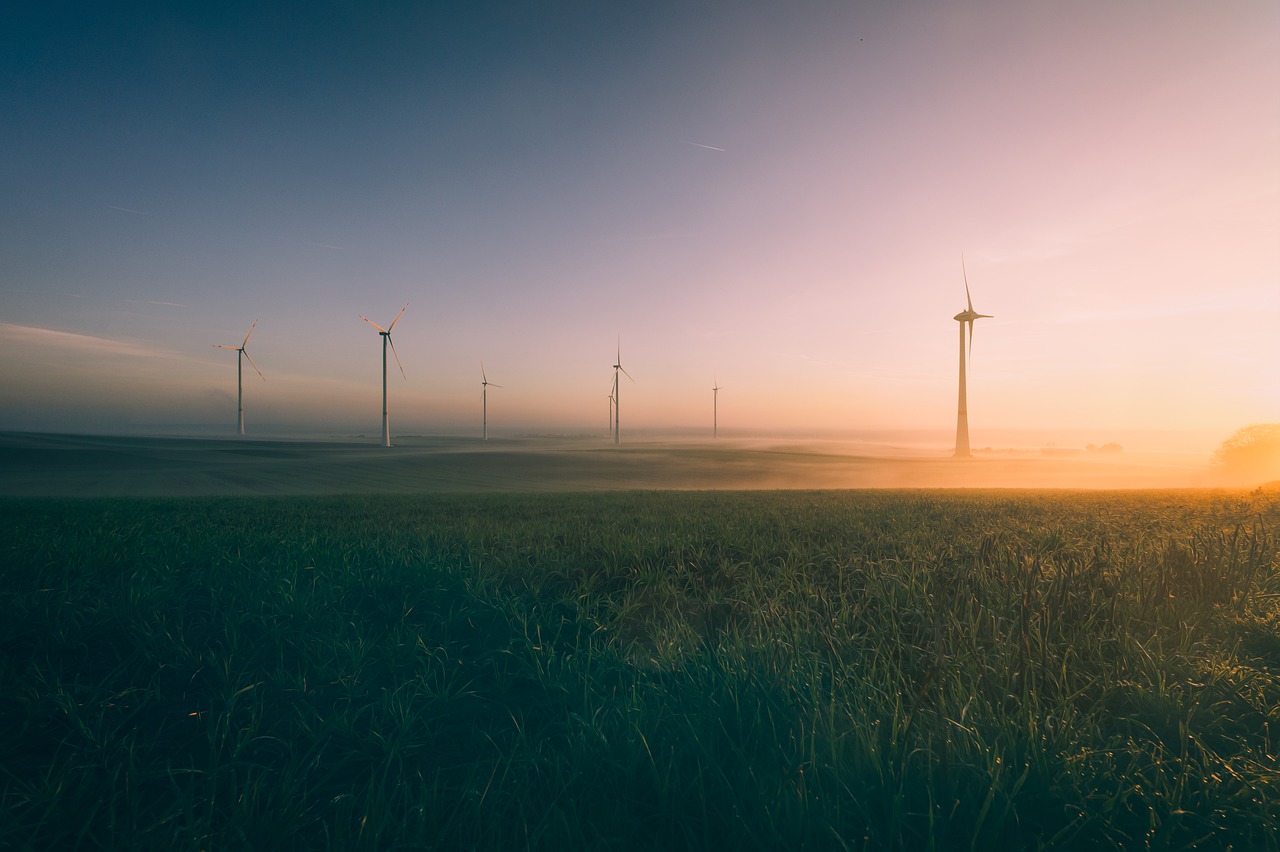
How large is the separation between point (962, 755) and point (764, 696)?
3.48 ft

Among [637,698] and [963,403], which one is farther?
[963,403]

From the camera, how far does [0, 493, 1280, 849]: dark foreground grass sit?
102 inches

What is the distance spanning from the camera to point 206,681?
13.6 ft

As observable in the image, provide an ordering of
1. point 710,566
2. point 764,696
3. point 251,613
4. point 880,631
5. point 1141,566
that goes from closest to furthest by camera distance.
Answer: point 764,696
point 880,631
point 251,613
point 1141,566
point 710,566

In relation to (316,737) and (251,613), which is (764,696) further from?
(251,613)

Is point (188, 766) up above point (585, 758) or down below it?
below

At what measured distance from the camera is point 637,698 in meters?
3.55

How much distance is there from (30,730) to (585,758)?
3.73 m

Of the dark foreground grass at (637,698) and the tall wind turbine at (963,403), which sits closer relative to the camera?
the dark foreground grass at (637,698)

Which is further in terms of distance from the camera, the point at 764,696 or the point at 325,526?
the point at 325,526

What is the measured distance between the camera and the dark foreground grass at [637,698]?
2584 mm

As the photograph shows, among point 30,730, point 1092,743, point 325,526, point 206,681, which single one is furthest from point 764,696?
point 325,526

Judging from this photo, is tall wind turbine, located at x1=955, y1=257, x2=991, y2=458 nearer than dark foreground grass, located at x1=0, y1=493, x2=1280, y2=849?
No

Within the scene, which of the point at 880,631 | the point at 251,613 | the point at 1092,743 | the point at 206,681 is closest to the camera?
the point at 1092,743
